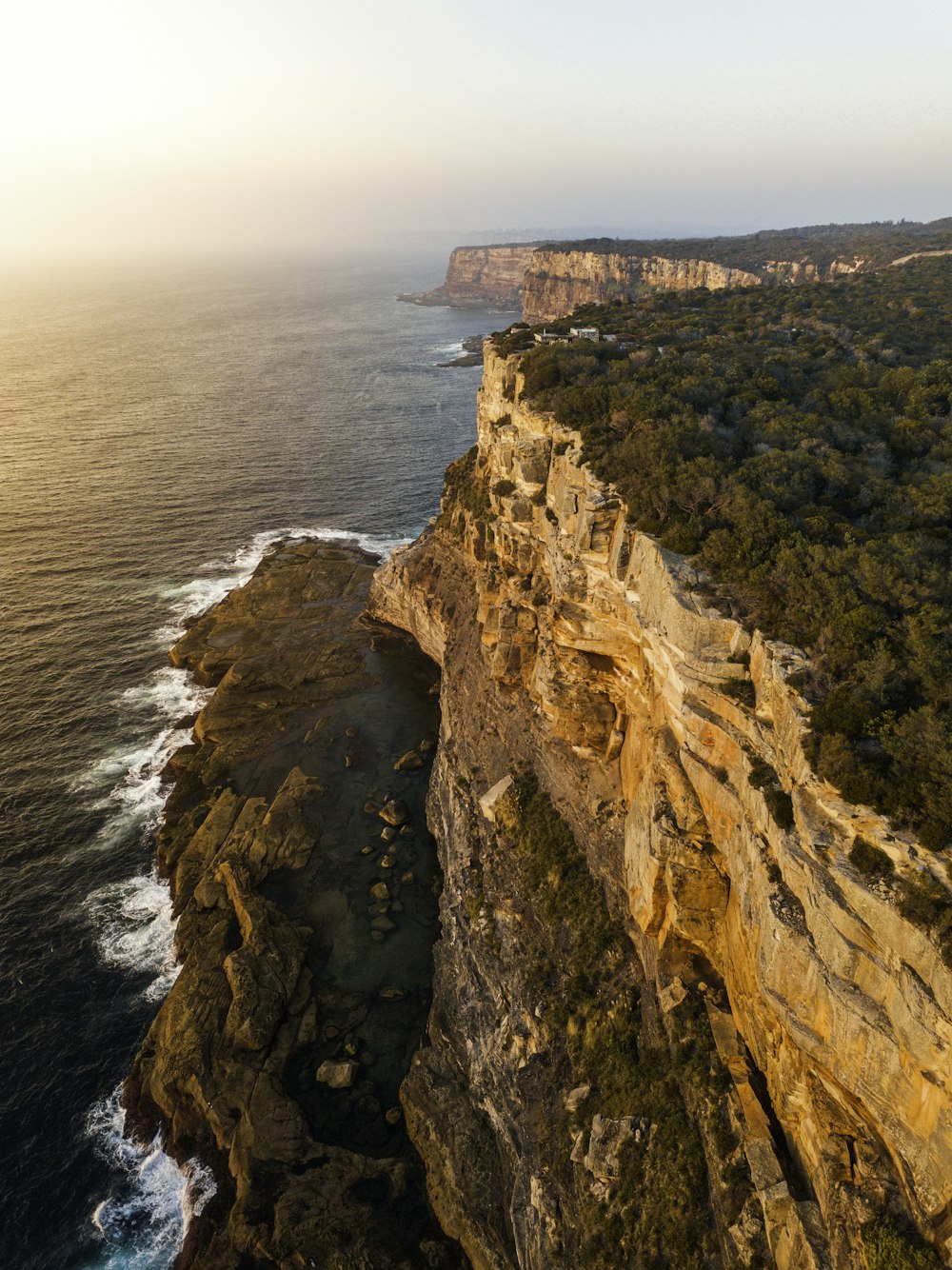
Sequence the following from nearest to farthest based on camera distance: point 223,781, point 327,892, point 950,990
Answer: point 950,990
point 327,892
point 223,781

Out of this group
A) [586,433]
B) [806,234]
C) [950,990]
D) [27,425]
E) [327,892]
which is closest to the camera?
[950,990]

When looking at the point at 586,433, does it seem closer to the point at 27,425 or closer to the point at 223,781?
the point at 223,781

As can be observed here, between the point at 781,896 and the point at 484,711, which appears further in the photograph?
the point at 484,711

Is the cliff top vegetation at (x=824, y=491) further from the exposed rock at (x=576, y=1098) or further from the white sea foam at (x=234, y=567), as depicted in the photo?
the white sea foam at (x=234, y=567)

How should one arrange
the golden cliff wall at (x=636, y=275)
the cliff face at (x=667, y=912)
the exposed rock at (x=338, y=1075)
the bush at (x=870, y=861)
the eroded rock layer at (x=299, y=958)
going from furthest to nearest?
the golden cliff wall at (x=636, y=275)
the exposed rock at (x=338, y=1075)
the eroded rock layer at (x=299, y=958)
the cliff face at (x=667, y=912)
the bush at (x=870, y=861)

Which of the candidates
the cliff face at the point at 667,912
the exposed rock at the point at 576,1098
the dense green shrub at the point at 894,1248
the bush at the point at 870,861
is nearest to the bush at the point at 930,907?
the cliff face at the point at 667,912

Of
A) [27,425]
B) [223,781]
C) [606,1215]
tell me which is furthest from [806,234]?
[606,1215]
